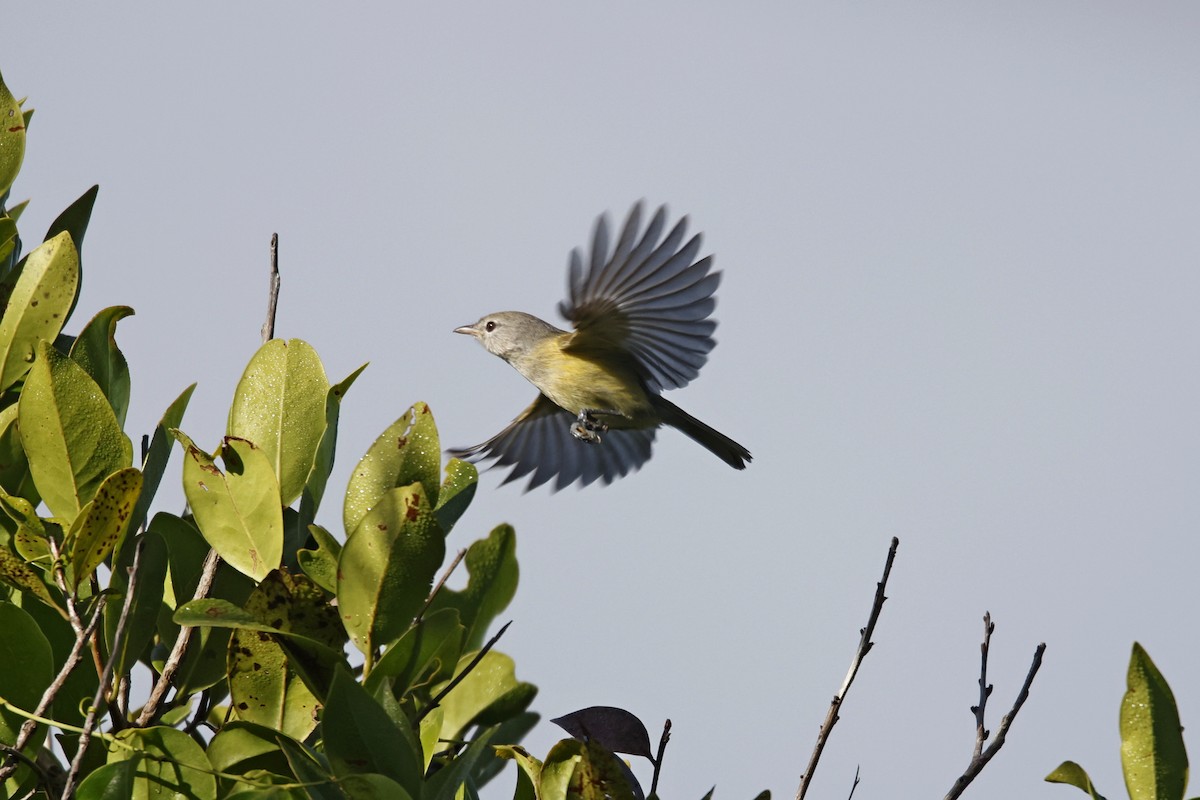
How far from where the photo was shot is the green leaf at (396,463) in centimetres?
181

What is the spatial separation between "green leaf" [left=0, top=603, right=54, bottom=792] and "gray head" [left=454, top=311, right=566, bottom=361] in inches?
168

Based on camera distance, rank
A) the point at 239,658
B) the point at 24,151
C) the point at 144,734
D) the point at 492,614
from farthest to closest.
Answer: the point at 24,151, the point at 492,614, the point at 239,658, the point at 144,734

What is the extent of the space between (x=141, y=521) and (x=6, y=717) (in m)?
0.35

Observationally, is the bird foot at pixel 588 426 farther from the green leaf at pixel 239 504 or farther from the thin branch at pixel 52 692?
the thin branch at pixel 52 692

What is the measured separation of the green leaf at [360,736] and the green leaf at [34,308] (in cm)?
97

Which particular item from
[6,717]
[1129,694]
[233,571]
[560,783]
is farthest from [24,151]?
[1129,694]

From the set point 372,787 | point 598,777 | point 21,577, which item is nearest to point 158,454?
point 21,577

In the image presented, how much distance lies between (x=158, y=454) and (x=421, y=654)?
1.94ft

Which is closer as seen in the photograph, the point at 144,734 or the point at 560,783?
the point at 144,734

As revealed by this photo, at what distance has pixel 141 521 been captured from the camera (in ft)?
6.37

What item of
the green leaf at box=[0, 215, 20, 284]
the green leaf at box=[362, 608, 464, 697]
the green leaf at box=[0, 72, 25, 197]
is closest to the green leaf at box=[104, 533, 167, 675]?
the green leaf at box=[362, 608, 464, 697]

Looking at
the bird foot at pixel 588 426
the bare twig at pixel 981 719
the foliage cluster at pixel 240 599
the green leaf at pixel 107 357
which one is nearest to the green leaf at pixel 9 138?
the foliage cluster at pixel 240 599

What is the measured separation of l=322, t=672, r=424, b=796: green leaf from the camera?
1.49 meters

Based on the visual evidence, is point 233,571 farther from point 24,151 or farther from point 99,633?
point 24,151
